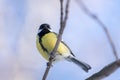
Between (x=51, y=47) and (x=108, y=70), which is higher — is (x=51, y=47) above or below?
below

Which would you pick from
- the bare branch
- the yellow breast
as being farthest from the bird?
the bare branch

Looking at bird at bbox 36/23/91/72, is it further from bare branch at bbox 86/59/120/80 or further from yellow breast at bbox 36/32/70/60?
bare branch at bbox 86/59/120/80

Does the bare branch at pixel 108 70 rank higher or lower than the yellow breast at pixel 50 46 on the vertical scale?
higher

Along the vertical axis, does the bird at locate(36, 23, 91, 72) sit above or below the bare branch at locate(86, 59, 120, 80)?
below

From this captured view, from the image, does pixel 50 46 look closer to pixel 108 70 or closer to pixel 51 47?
pixel 51 47

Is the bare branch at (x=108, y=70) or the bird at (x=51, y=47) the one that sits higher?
the bare branch at (x=108, y=70)

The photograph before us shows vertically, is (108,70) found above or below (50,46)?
above

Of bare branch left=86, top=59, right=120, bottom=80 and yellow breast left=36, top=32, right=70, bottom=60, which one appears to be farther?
yellow breast left=36, top=32, right=70, bottom=60

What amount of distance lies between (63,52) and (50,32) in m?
0.34

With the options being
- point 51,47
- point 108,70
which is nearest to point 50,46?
point 51,47

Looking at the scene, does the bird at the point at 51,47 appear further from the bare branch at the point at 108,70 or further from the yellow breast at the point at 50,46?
the bare branch at the point at 108,70

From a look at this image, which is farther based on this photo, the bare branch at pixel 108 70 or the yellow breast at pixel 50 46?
the yellow breast at pixel 50 46

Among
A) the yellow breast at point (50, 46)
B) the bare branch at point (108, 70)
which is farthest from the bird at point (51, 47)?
the bare branch at point (108, 70)

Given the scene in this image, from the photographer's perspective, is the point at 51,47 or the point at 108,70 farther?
the point at 51,47
